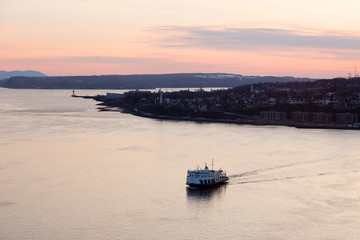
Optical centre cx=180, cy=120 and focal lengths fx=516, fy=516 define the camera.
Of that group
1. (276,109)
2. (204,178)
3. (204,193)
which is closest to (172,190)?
(204,193)

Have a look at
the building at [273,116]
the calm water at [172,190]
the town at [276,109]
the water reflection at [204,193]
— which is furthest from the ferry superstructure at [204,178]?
the building at [273,116]

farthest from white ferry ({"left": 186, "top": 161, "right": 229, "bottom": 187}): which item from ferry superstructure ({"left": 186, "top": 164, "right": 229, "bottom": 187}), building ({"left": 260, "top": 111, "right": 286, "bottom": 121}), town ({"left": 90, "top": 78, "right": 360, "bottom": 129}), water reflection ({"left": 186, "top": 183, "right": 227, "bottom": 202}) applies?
building ({"left": 260, "top": 111, "right": 286, "bottom": 121})

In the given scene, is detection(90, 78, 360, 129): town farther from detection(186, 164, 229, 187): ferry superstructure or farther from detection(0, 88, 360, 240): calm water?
detection(186, 164, 229, 187): ferry superstructure

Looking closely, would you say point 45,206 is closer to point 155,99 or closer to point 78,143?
point 78,143

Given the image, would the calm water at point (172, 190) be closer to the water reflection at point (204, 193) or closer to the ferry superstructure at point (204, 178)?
the water reflection at point (204, 193)

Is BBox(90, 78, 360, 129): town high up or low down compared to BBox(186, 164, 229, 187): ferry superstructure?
up

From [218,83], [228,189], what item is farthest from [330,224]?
[218,83]

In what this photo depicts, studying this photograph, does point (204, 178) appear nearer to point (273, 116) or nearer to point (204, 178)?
point (204, 178)
